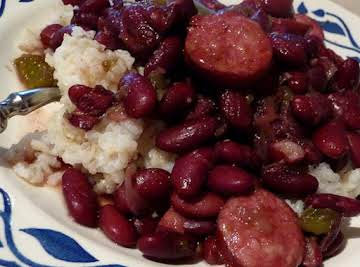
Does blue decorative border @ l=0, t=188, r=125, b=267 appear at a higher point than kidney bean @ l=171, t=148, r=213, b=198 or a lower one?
lower

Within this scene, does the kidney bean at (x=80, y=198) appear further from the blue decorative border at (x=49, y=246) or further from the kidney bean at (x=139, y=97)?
the kidney bean at (x=139, y=97)

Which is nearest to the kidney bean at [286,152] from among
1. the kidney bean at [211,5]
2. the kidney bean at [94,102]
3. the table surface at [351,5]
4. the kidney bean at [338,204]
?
the kidney bean at [338,204]

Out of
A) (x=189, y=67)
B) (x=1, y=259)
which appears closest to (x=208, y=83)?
(x=189, y=67)

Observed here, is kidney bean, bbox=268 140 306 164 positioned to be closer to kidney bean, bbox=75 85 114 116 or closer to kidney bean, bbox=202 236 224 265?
kidney bean, bbox=202 236 224 265

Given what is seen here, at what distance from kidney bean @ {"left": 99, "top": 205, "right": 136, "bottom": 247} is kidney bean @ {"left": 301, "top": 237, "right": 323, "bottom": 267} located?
84 centimetres

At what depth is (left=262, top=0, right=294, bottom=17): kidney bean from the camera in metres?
4.09

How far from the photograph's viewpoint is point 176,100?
2998 millimetres

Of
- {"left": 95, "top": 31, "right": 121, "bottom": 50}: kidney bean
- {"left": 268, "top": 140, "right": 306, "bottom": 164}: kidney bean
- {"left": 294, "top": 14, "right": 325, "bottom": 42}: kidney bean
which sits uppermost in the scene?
{"left": 95, "top": 31, "right": 121, "bottom": 50}: kidney bean

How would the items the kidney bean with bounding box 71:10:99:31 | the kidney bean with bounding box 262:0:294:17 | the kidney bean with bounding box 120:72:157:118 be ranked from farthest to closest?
the kidney bean with bounding box 262:0:294:17
the kidney bean with bounding box 71:10:99:31
the kidney bean with bounding box 120:72:157:118

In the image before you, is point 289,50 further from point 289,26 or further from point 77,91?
point 77,91

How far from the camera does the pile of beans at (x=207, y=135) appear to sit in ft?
9.27

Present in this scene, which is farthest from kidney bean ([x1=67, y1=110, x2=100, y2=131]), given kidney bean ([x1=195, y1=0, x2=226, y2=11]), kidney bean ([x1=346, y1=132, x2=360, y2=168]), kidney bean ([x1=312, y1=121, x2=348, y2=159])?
kidney bean ([x1=346, y1=132, x2=360, y2=168])

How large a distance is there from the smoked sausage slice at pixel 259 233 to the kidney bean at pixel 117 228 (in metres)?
0.44

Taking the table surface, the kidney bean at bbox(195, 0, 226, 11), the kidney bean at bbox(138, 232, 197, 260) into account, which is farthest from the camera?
the table surface
